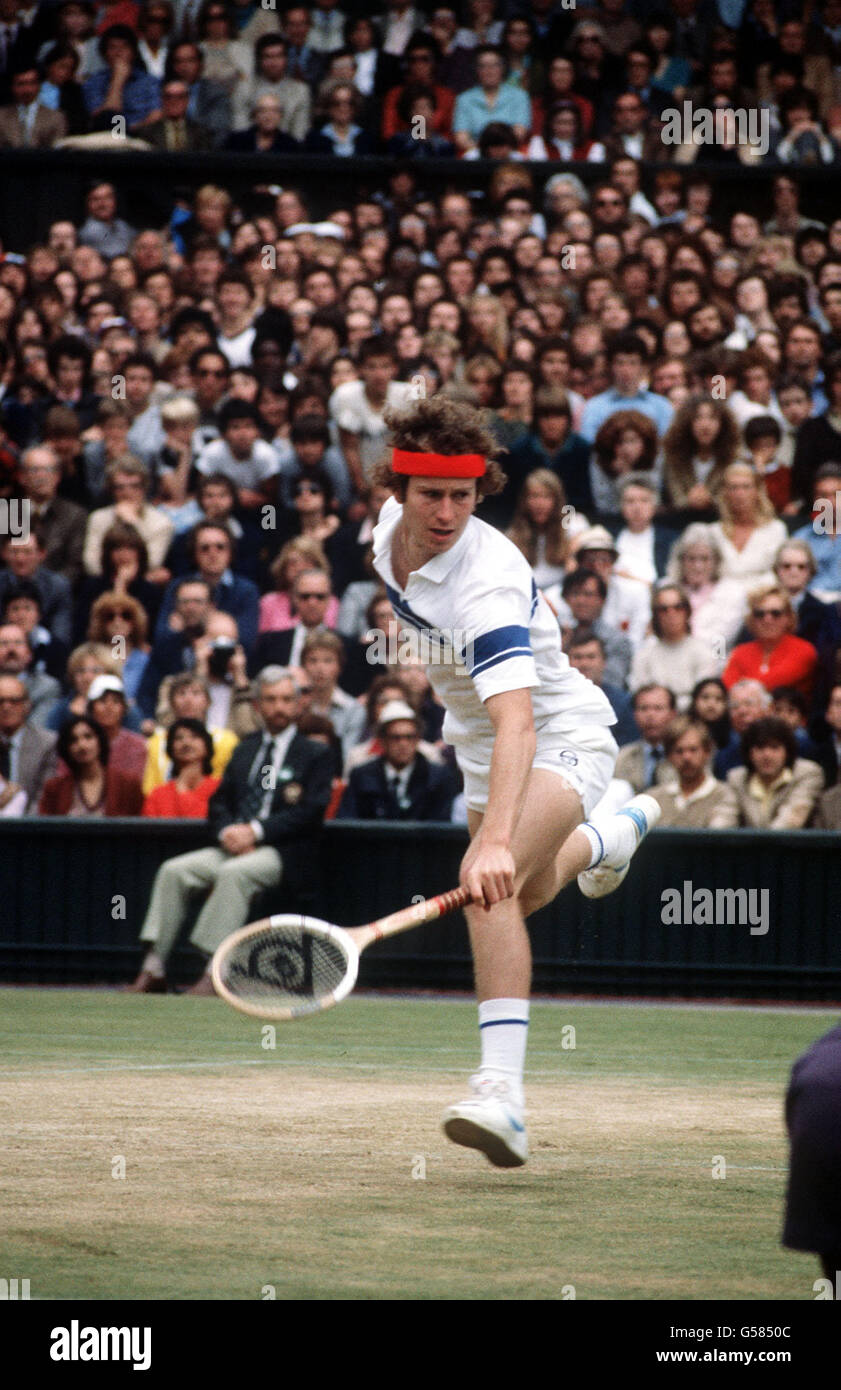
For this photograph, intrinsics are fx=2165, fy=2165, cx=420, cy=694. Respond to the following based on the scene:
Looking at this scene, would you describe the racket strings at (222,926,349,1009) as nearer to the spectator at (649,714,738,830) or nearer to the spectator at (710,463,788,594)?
the spectator at (649,714,738,830)

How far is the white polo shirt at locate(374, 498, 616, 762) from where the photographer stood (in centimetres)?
646

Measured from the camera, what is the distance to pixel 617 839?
7910mm

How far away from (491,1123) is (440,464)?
196 cm

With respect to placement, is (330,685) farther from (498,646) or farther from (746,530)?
(498,646)

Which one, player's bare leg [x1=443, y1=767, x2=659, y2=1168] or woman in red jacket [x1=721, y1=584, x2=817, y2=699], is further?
woman in red jacket [x1=721, y1=584, x2=817, y2=699]

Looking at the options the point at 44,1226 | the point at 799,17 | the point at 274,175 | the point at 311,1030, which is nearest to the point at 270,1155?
the point at 44,1226

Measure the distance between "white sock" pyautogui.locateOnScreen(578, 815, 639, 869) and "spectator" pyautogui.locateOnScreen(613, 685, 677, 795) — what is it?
4740 mm

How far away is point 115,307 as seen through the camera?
56.1ft

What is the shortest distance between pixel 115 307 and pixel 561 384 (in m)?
4.05

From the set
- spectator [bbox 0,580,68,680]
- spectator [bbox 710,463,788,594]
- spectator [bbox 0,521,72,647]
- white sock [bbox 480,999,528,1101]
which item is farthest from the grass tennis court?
spectator [bbox 0,521,72,647]

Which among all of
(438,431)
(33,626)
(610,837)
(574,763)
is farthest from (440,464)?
(33,626)

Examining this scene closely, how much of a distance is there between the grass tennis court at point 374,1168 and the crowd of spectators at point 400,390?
278 cm

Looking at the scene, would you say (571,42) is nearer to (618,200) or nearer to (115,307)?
(618,200)

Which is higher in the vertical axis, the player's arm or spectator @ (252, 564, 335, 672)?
spectator @ (252, 564, 335, 672)
